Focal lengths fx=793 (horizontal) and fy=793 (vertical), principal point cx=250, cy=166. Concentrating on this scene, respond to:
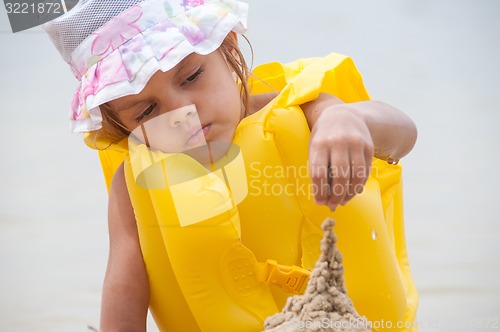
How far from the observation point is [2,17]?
2410 mm

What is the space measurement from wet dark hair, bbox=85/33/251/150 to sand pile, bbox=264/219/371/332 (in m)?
0.52

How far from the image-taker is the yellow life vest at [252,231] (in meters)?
1.07

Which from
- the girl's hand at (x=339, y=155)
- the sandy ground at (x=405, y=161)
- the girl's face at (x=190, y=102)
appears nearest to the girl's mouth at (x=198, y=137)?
the girl's face at (x=190, y=102)

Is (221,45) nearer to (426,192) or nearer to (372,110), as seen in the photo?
(372,110)

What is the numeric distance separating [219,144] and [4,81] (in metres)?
1.69

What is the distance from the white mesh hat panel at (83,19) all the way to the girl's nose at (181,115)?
0.19 metres

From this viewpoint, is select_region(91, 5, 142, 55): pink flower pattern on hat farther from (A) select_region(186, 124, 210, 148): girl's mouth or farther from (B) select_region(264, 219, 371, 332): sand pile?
(B) select_region(264, 219, 371, 332): sand pile

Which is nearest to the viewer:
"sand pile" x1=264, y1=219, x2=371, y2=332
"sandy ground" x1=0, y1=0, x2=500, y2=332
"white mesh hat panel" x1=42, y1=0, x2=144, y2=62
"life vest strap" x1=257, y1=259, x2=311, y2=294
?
"sand pile" x1=264, y1=219, x2=371, y2=332

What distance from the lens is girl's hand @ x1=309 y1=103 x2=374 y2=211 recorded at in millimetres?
755

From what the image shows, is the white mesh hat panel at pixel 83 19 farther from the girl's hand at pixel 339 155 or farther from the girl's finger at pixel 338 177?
the girl's finger at pixel 338 177

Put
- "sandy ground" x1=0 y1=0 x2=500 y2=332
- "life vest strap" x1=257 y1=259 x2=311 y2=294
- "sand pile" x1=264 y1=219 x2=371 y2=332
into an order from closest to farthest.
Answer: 1. "sand pile" x1=264 y1=219 x2=371 y2=332
2. "life vest strap" x1=257 y1=259 x2=311 y2=294
3. "sandy ground" x1=0 y1=0 x2=500 y2=332

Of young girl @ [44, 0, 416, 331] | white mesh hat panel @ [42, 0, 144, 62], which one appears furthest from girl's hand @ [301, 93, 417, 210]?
white mesh hat panel @ [42, 0, 144, 62]

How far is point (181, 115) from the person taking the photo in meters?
1.09

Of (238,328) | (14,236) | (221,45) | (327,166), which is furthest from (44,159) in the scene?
(327,166)
